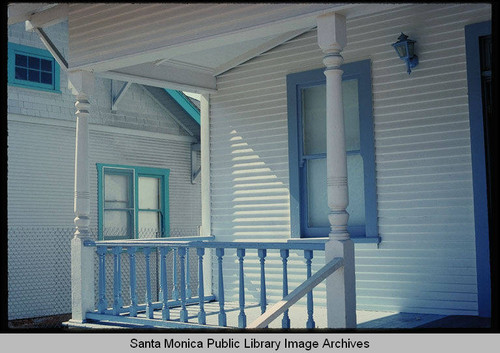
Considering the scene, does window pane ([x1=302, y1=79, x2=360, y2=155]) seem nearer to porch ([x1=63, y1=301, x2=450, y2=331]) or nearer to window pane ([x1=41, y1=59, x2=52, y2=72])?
porch ([x1=63, y1=301, x2=450, y2=331])

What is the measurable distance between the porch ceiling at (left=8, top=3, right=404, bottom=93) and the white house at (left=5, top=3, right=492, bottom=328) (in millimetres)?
18

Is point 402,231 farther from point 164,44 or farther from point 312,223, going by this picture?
point 164,44

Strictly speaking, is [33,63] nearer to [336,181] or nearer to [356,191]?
[356,191]

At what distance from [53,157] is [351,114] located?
6.85m

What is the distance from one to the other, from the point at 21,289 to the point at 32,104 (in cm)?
344

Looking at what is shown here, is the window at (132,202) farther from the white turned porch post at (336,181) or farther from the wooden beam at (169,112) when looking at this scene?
the white turned porch post at (336,181)

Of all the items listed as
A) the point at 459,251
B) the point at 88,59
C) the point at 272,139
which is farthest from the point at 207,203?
the point at 459,251

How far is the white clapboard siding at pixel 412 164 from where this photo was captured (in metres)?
7.53

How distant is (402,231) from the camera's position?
26.2 feet

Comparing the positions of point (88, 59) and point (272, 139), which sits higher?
point (88, 59)

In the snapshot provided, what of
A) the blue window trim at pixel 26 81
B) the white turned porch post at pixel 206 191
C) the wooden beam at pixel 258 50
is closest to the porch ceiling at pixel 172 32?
the wooden beam at pixel 258 50

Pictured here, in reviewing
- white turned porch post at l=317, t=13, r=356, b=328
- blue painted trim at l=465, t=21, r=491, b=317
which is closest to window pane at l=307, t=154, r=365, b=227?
blue painted trim at l=465, t=21, r=491, b=317

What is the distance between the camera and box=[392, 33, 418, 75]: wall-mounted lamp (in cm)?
780

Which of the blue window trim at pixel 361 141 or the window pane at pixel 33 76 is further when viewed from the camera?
the window pane at pixel 33 76
